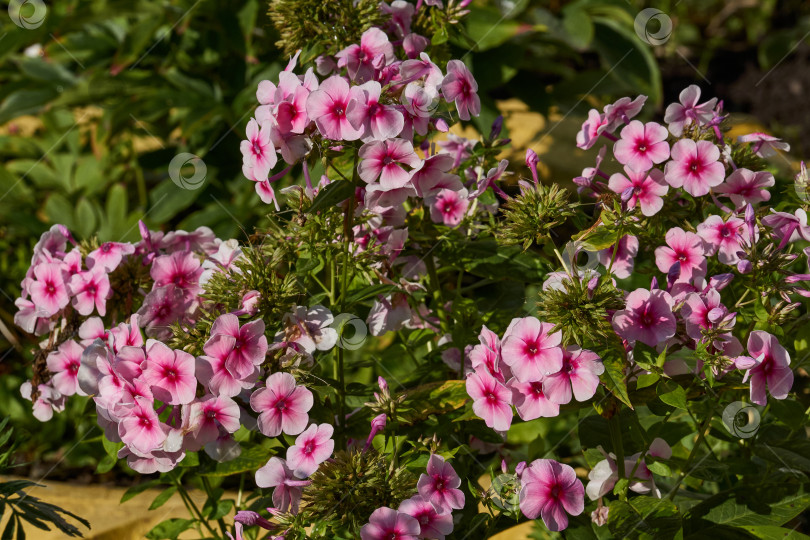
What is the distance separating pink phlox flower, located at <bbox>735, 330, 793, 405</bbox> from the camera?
111cm

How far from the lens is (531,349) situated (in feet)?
3.53

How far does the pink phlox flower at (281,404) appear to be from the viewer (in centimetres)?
112

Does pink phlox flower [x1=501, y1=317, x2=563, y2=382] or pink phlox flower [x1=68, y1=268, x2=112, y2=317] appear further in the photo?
pink phlox flower [x1=68, y1=268, x2=112, y2=317]

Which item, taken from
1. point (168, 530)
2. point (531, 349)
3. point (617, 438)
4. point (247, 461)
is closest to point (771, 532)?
point (617, 438)

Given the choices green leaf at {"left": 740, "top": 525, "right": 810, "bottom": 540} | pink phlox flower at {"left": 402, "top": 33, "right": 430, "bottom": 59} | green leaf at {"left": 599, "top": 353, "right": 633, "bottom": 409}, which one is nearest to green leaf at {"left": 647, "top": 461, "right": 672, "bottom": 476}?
green leaf at {"left": 740, "top": 525, "right": 810, "bottom": 540}

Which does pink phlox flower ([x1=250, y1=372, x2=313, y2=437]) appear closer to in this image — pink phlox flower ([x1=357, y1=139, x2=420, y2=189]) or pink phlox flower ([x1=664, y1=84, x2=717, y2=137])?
pink phlox flower ([x1=357, y1=139, x2=420, y2=189])

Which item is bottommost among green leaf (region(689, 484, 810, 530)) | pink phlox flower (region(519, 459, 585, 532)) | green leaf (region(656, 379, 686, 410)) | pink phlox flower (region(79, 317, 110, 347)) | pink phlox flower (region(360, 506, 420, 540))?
green leaf (region(689, 484, 810, 530))

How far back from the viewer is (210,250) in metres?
1.49

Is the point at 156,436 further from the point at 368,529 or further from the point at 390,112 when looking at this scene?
the point at 390,112

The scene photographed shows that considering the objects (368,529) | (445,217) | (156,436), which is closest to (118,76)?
(445,217)

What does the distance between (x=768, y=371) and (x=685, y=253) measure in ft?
0.70

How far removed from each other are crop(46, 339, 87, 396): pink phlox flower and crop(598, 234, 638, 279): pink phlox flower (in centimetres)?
87

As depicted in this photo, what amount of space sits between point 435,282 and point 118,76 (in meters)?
1.91

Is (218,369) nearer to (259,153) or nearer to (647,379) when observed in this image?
(259,153)
